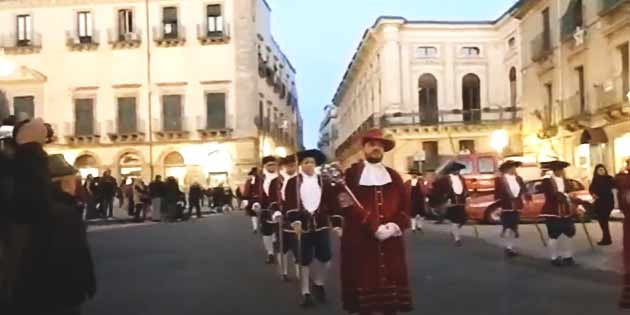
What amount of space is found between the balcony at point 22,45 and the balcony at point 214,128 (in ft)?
36.3

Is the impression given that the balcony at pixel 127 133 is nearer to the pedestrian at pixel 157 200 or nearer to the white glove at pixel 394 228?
the pedestrian at pixel 157 200

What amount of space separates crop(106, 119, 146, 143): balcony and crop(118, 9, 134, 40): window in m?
5.46

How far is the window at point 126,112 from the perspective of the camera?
5803cm

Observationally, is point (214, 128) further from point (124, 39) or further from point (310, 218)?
point (310, 218)

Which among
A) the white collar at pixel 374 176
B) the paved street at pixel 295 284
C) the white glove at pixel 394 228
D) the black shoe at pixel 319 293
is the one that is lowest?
the paved street at pixel 295 284

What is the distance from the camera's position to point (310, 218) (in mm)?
11945

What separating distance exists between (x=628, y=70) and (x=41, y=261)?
30460mm

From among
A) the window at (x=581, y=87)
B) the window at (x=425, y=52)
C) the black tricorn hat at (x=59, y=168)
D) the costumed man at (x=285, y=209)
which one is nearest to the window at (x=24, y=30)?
the window at (x=425, y=52)

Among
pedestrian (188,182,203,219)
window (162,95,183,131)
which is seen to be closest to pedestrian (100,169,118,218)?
pedestrian (188,182,203,219)

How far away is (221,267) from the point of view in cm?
1627

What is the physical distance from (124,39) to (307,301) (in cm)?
4885

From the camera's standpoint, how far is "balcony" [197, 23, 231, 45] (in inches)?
2258

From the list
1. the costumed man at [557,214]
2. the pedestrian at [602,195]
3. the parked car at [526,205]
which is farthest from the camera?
the parked car at [526,205]

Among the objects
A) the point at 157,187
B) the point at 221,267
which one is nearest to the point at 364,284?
the point at 221,267
